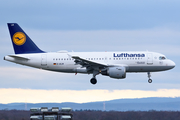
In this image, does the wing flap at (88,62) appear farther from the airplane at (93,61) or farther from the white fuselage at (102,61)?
the white fuselage at (102,61)

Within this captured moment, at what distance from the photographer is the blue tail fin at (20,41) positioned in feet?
225

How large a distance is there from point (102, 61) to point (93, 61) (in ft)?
5.57

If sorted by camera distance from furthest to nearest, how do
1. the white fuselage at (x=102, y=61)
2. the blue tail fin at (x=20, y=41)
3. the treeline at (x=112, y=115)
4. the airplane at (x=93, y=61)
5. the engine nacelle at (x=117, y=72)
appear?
the blue tail fin at (x=20, y=41) < the white fuselage at (x=102, y=61) < the airplane at (x=93, y=61) < the engine nacelle at (x=117, y=72) < the treeline at (x=112, y=115)

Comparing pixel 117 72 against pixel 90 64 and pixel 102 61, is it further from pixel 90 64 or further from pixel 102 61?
pixel 90 64

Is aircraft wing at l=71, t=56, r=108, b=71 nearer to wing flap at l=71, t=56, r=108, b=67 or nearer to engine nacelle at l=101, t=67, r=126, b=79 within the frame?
wing flap at l=71, t=56, r=108, b=67

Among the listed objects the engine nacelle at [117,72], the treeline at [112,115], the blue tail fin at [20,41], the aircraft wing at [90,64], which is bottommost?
the treeline at [112,115]

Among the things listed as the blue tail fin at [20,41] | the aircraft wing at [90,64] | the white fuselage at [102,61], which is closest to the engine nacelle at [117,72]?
the aircraft wing at [90,64]

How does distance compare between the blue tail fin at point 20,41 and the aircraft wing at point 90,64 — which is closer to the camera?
the aircraft wing at point 90,64

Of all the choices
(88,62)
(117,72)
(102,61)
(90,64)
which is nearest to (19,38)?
(90,64)

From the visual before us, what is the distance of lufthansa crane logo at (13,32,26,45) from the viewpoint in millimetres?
69312

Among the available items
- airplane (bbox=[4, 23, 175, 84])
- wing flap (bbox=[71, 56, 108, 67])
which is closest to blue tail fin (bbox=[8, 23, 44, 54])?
airplane (bbox=[4, 23, 175, 84])

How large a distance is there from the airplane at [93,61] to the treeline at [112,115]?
8.52 m

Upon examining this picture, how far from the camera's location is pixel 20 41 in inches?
2731

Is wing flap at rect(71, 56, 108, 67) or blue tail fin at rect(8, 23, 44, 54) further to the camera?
blue tail fin at rect(8, 23, 44, 54)
